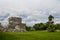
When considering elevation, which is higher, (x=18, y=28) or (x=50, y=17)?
(x=50, y=17)

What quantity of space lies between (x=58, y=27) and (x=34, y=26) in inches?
552

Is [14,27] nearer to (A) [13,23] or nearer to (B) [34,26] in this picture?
(A) [13,23]

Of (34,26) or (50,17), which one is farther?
(34,26)

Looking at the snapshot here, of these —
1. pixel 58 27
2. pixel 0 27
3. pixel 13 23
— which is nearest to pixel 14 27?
pixel 13 23

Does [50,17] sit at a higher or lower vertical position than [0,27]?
higher

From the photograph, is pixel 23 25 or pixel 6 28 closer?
pixel 6 28

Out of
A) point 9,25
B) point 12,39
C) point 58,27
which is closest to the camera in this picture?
point 12,39

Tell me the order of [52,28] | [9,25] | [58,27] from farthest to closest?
[58,27]
[9,25]
[52,28]

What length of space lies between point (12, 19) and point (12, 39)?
131 ft

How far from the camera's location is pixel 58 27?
84.1 meters

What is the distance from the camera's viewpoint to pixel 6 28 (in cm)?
6156

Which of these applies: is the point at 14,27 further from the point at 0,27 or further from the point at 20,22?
the point at 0,27

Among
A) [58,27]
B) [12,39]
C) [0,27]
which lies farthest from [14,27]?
[12,39]

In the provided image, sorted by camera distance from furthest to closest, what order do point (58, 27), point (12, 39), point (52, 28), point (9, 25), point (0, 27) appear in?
point (58, 27), point (9, 25), point (0, 27), point (52, 28), point (12, 39)
